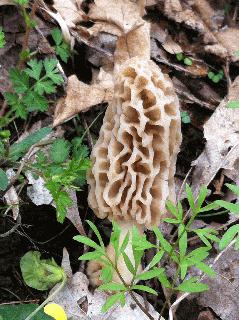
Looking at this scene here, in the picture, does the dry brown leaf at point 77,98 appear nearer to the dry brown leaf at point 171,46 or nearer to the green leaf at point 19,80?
the green leaf at point 19,80

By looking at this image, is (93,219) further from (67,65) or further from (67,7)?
(67,7)

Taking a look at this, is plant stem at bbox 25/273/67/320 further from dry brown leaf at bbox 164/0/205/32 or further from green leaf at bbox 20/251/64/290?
dry brown leaf at bbox 164/0/205/32

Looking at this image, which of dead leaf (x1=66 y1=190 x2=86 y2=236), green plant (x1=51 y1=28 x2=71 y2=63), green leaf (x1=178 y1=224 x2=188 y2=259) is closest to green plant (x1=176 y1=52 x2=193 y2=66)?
green plant (x1=51 y1=28 x2=71 y2=63)

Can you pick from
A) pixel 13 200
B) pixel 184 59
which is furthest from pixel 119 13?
pixel 13 200

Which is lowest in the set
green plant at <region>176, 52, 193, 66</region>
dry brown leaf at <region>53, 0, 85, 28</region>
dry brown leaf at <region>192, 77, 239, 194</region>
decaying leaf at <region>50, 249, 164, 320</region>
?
decaying leaf at <region>50, 249, 164, 320</region>

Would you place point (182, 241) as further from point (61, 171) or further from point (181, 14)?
point (181, 14)

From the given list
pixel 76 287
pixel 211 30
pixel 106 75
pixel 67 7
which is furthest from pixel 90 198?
pixel 211 30
